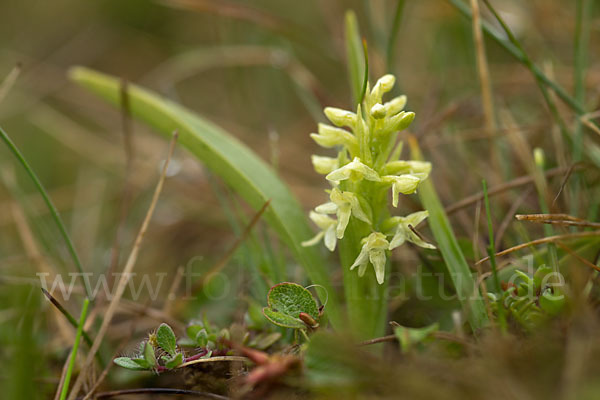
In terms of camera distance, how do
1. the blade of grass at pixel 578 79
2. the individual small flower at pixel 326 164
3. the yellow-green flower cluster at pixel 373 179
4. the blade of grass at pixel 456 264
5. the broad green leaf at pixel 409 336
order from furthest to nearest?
the blade of grass at pixel 578 79 < the individual small flower at pixel 326 164 < the yellow-green flower cluster at pixel 373 179 < the blade of grass at pixel 456 264 < the broad green leaf at pixel 409 336

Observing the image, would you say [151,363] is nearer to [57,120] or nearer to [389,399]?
[389,399]

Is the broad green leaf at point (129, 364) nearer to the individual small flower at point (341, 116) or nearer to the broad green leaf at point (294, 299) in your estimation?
the broad green leaf at point (294, 299)

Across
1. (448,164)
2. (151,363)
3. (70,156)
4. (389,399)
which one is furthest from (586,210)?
(70,156)

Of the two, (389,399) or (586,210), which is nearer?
(389,399)

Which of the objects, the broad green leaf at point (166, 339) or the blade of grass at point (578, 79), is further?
the blade of grass at point (578, 79)

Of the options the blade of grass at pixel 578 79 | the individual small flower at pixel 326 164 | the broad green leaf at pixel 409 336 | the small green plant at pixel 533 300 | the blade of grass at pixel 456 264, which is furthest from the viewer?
the blade of grass at pixel 578 79

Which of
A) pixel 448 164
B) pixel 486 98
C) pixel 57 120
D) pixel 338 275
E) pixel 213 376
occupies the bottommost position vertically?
pixel 213 376

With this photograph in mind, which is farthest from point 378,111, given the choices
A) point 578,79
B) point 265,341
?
point 578,79

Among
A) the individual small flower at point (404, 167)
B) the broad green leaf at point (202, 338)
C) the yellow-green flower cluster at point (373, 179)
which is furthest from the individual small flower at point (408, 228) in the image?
the broad green leaf at point (202, 338)
